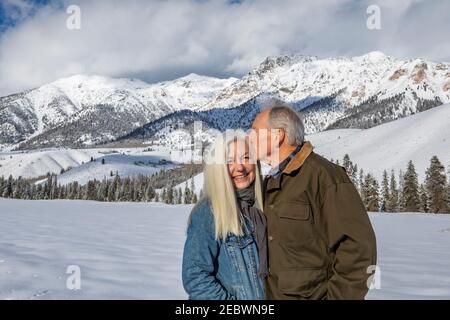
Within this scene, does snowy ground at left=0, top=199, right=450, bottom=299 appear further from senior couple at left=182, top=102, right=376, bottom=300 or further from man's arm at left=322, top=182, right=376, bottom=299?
man's arm at left=322, top=182, right=376, bottom=299

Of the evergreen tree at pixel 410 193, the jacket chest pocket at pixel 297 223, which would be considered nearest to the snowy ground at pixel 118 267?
the jacket chest pocket at pixel 297 223

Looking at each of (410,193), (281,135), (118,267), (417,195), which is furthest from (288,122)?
(417,195)

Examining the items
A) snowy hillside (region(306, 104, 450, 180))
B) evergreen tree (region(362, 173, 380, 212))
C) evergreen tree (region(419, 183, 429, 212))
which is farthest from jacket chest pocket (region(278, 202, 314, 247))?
snowy hillside (region(306, 104, 450, 180))

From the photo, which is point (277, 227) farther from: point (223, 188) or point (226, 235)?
point (223, 188)

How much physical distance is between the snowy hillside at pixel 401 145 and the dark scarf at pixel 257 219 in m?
109

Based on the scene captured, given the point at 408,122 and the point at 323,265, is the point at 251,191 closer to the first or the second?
the point at 323,265

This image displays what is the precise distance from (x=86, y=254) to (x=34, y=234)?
15.9 ft

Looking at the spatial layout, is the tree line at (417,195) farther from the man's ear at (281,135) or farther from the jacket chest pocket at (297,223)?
the jacket chest pocket at (297,223)

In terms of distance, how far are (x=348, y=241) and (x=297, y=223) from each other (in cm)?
47

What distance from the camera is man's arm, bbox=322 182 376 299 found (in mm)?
3443

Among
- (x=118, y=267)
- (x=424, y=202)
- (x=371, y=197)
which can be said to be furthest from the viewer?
(x=371, y=197)

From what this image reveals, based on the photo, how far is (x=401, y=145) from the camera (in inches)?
5089

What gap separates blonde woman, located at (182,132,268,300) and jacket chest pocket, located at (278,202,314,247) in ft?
0.78
